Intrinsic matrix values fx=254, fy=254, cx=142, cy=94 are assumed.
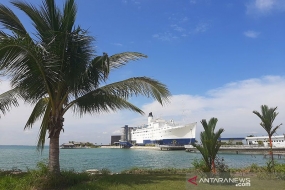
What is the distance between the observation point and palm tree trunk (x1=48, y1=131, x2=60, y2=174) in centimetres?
718

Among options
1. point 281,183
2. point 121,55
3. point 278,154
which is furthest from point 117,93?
point 278,154

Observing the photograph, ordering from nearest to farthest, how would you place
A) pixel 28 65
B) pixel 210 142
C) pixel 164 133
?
pixel 28 65
pixel 210 142
pixel 164 133

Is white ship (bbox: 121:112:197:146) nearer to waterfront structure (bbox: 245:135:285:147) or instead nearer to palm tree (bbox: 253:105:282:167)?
waterfront structure (bbox: 245:135:285:147)

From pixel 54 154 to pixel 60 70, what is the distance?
242 cm

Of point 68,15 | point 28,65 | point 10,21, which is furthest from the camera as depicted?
point 68,15

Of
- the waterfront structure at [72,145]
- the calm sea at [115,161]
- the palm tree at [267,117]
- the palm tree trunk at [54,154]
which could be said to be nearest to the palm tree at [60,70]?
the palm tree trunk at [54,154]

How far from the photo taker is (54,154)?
24.0 ft

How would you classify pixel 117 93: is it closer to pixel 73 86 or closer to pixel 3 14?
pixel 73 86

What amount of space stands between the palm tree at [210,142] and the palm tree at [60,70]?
6.91 feet

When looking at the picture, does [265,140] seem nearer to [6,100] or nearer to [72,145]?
[6,100]

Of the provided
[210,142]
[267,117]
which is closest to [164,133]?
[267,117]

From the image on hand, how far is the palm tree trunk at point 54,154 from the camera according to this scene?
718 cm

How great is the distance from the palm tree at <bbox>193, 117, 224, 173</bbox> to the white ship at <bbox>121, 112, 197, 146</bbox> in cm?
6063

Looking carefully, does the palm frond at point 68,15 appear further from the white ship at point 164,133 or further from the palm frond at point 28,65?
the white ship at point 164,133
